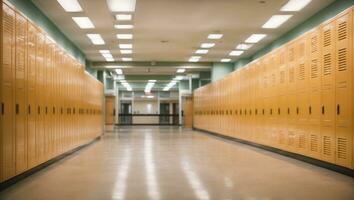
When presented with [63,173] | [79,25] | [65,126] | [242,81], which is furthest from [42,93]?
[242,81]

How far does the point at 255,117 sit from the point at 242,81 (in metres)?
2.27

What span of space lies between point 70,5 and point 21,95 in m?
5.73

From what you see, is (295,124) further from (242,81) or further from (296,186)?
(242,81)

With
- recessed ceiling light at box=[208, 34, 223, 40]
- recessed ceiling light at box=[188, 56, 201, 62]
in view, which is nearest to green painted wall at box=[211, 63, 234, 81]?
recessed ceiling light at box=[188, 56, 201, 62]

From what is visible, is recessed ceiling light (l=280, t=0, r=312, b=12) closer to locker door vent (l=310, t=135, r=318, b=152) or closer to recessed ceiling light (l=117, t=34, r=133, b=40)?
locker door vent (l=310, t=135, r=318, b=152)

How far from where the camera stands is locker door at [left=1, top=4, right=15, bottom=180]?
5.33 meters

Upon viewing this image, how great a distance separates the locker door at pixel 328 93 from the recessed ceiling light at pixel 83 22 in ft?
25.7

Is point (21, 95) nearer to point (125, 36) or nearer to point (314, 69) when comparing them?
point (314, 69)

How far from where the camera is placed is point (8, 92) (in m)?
5.51

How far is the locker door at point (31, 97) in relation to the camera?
6.55m

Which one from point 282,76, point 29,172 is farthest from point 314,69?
point 29,172

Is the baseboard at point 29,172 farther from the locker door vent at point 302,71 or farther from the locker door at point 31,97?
the locker door vent at point 302,71

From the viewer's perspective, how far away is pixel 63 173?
274 inches

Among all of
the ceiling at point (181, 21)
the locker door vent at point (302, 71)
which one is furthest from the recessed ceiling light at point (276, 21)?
the locker door vent at point (302, 71)
